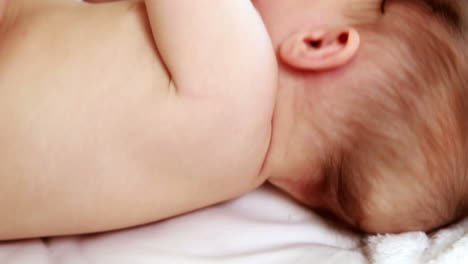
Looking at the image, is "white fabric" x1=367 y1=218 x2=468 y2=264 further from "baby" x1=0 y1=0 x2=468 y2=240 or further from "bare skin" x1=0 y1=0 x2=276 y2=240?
"bare skin" x1=0 y1=0 x2=276 y2=240

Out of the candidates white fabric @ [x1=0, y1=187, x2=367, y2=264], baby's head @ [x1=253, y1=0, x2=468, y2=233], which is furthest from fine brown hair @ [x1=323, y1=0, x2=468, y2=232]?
white fabric @ [x1=0, y1=187, x2=367, y2=264]

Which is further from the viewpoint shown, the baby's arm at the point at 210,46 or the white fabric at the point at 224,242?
the white fabric at the point at 224,242

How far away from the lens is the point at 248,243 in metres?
0.94

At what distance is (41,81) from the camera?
2.55ft

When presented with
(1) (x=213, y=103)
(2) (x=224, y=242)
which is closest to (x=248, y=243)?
(2) (x=224, y=242)

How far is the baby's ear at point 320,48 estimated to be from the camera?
0.82 m

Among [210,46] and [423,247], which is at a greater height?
[210,46]

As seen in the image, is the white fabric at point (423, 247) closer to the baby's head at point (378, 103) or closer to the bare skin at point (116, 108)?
the baby's head at point (378, 103)

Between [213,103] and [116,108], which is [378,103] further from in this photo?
[116,108]

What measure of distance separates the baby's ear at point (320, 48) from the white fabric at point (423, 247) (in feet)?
0.97

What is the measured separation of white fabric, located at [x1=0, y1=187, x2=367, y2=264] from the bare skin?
0.07 metres

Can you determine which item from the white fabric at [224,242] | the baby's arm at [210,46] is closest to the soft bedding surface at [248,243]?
the white fabric at [224,242]

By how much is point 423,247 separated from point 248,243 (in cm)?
28

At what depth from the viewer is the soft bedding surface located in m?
0.87
